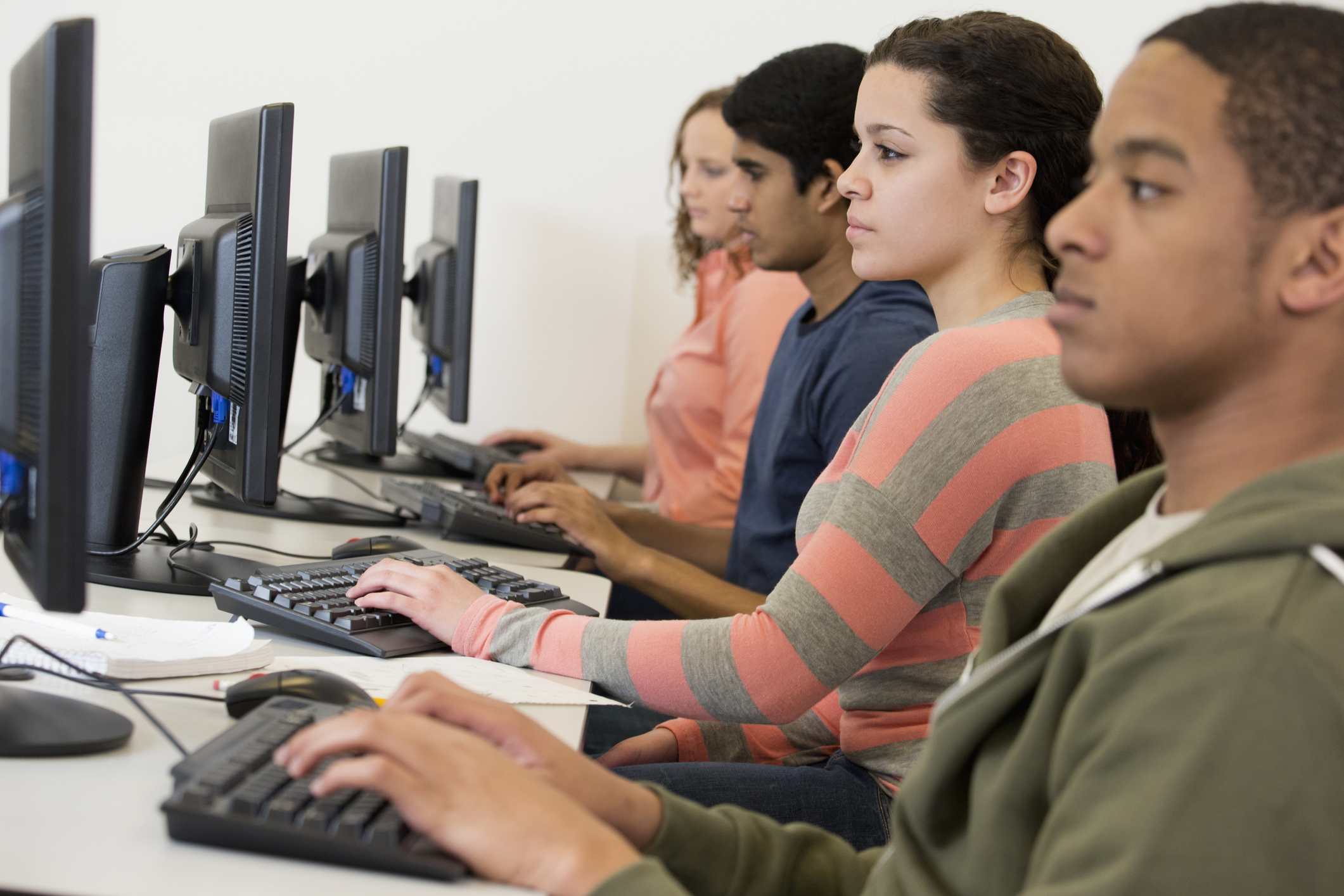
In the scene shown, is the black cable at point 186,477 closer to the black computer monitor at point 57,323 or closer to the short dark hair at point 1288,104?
the black computer monitor at point 57,323

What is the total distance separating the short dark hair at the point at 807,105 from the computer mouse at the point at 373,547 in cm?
84

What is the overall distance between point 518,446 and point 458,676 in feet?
5.67

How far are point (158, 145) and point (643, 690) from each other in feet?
7.70

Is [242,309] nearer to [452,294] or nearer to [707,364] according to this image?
[452,294]

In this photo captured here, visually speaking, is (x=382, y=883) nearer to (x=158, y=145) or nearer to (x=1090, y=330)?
(x=1090, y=330)

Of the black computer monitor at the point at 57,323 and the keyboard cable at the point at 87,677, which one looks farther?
the keyboard cable at the point at 87,677

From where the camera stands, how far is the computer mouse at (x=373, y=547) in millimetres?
1389

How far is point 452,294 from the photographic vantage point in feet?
7.00

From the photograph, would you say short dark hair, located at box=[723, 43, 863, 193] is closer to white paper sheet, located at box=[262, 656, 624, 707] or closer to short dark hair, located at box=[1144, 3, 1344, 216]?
white paper sheet, located at box=[262, 656, 624, 707]

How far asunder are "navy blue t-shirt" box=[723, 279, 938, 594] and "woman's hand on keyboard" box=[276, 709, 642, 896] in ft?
2.88

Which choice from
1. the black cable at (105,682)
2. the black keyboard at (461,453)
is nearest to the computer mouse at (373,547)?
the black cable at (105,682)

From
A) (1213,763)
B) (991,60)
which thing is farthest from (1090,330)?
Result: (991,60)

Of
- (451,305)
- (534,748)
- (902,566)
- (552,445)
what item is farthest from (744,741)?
(552,445)

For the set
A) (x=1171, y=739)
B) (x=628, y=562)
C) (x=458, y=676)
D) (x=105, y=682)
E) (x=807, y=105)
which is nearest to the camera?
(x=1171, y=739)
